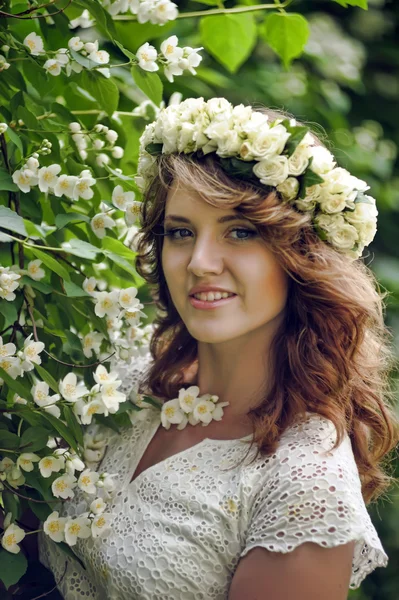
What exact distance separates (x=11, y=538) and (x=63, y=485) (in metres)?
0.13

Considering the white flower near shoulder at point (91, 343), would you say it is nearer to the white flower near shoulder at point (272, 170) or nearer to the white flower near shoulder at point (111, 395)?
the white flower near shoulder at point (111, 395)

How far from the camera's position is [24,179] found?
1.50m

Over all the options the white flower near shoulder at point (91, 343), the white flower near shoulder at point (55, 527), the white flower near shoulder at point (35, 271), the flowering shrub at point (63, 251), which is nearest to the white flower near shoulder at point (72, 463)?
the flowering shrub at point (63, 251)

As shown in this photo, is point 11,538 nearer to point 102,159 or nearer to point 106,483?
point 106,483

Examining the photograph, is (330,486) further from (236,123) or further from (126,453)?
(236,123)

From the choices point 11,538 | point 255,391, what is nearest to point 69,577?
point 11,538

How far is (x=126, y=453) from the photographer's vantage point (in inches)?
75.3

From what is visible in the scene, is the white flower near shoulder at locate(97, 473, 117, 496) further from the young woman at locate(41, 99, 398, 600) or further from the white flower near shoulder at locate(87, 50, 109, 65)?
the white flower near shoulder at locate(87, 50, 109, 65)

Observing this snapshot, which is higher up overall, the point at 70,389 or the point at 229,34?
the point at 229,34

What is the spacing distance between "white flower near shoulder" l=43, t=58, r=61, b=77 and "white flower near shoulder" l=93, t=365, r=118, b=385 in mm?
527

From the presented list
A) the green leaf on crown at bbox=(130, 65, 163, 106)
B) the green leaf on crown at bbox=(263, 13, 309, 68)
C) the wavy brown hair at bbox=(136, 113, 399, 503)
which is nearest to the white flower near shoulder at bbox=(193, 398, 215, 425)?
the wavy brown hair at bbox=(136, 113, 399, 503)

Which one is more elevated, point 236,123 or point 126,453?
point 236,123

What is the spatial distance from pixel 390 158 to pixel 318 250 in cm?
218

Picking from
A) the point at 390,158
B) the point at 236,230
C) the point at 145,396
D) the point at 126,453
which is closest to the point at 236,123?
the point at 236,230
